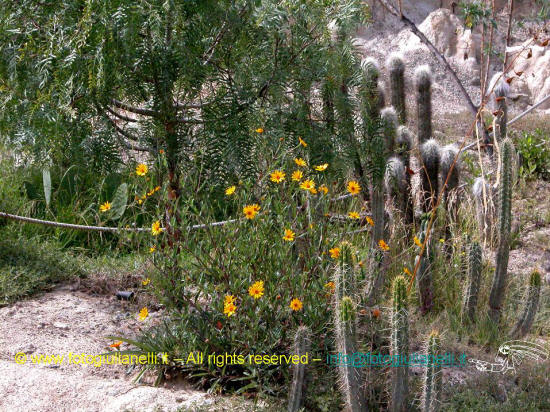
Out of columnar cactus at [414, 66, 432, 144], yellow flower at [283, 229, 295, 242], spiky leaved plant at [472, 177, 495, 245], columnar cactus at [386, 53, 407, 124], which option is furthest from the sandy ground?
columnar cactus at [386, 53, 407, 124]

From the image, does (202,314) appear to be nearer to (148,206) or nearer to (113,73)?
(113,73)

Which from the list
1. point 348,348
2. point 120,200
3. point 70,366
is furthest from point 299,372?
point 120,200

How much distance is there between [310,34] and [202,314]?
56.3 inches

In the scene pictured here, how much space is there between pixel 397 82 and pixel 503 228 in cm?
238

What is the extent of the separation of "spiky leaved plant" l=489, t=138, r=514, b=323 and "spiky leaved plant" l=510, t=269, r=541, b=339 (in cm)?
20

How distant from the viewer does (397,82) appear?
586 cm

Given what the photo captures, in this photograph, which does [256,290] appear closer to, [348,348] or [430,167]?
[348,348]

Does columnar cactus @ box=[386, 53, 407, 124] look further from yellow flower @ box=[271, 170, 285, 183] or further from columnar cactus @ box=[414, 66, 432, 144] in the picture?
yellow flower @ box=[271, 170, 285, 183]

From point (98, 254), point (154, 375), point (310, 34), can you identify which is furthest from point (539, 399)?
point (98, 254)

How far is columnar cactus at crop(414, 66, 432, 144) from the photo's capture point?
5418 mm

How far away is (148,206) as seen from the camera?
5855 millimetres

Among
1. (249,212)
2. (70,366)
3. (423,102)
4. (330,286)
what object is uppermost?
(423,102)

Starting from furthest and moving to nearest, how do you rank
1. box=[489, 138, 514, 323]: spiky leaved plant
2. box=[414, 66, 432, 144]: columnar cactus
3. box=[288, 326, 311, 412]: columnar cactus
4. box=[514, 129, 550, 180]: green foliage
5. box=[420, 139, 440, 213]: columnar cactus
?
box=[514, 129, 550, 180]: green foliage
box=[414, 66, 432, 144]: columnar cactus
box=[420, 139, 440, 213]: columnar cactus
box=[489, 138, 514, 323]: spiky leaved plant
box=[288, 326, 311, 412]: columnar cactus

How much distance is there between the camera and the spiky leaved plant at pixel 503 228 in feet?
12.3
